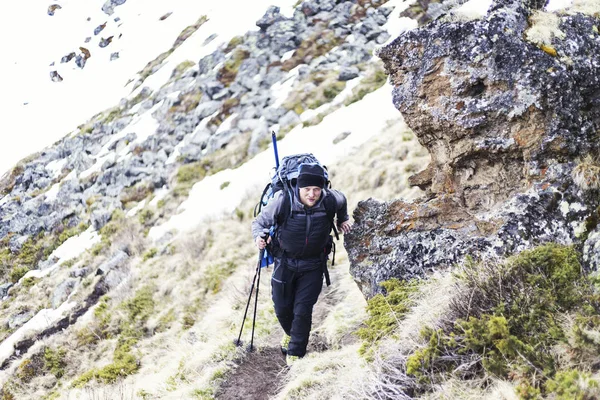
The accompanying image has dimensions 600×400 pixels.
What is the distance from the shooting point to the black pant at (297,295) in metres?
4.79

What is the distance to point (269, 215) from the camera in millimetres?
4539

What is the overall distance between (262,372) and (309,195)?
7.74ft

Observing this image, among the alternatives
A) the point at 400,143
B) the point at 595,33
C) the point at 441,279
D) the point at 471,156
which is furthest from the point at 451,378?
the point at 400,143

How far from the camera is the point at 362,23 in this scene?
24.6 m

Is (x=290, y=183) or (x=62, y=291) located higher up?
(x=290, y=183)

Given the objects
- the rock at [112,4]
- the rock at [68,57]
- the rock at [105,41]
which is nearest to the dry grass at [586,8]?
the rock at [105,41]

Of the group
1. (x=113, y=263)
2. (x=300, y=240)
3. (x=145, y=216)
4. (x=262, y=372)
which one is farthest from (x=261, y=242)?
(x=145, y=216)

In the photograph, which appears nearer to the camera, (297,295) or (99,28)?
(297,295)

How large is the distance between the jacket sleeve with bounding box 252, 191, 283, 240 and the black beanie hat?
0.28 m

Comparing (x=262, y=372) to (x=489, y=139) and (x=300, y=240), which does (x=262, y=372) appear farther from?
(x=489, y=139)

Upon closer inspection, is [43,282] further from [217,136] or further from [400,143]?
[400,143]

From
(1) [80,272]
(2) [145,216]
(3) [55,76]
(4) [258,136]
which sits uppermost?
(3) [55,76]

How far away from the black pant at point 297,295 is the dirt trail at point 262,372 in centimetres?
40

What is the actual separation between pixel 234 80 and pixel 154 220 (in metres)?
10.2
